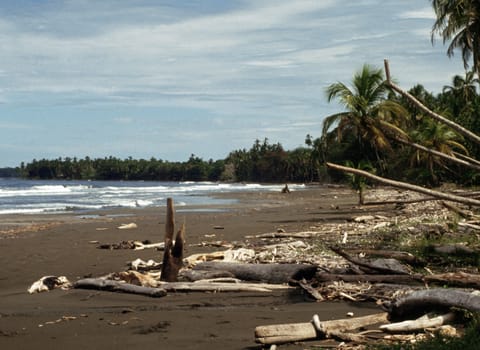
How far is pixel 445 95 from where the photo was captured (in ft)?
210

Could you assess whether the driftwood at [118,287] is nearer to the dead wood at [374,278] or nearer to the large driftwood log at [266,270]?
the large driftwood log at [266,270]

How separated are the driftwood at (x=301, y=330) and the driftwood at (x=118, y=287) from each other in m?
3.05

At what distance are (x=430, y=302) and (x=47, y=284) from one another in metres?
6.07

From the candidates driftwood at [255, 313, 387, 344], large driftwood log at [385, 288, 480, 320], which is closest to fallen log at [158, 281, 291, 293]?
large driftwood log at [385, 288, 480, 320]

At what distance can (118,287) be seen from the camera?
9.34 meters

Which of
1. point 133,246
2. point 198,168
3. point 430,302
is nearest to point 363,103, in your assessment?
point 133,246

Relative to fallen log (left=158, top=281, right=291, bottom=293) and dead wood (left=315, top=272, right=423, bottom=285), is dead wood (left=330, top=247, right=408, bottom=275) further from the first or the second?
fallen log (left=158, top=281, right=291, bottom=293)

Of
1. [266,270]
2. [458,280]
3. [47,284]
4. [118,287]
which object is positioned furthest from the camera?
[47,284]

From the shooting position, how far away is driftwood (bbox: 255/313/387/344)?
6.13m

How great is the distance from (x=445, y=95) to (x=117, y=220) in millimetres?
46790

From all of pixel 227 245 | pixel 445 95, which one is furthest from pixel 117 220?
pixel 445 95

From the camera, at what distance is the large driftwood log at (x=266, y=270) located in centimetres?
912

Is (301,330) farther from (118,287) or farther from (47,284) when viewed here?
(47,284)

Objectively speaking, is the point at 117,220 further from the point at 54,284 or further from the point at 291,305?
the point at 291,305
